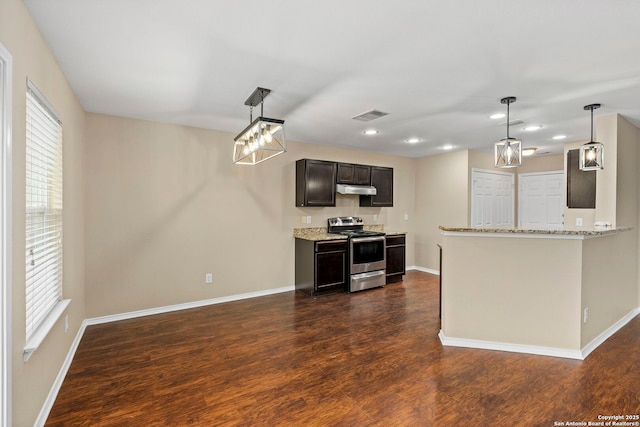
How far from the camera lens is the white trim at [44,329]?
177 cm

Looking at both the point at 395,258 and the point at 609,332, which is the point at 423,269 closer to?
the point at 395,258

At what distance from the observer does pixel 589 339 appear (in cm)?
298

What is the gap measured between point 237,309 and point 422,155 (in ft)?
15.1

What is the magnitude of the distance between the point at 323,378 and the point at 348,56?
8.11 feet

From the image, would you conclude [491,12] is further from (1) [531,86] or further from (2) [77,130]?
(2) [77,130]

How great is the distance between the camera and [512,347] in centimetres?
297

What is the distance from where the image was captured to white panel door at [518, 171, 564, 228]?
6070mm

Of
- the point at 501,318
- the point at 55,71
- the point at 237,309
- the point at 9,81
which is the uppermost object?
the point at 55,71

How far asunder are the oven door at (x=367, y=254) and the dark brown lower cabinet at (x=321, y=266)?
15 cm

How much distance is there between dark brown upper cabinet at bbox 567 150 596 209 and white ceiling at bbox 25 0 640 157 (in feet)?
4.01

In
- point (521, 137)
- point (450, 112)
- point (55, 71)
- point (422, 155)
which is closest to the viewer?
point (55, 71)

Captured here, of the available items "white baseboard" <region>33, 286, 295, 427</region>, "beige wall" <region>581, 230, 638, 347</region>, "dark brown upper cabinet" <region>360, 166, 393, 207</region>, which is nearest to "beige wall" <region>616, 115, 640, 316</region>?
"beige wall" <region>581, 230, 638, 347</region>

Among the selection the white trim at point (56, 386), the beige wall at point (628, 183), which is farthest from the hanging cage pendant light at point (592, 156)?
the white trim at point (56, 386)

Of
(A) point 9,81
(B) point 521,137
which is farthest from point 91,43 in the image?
(B) point 521,137
